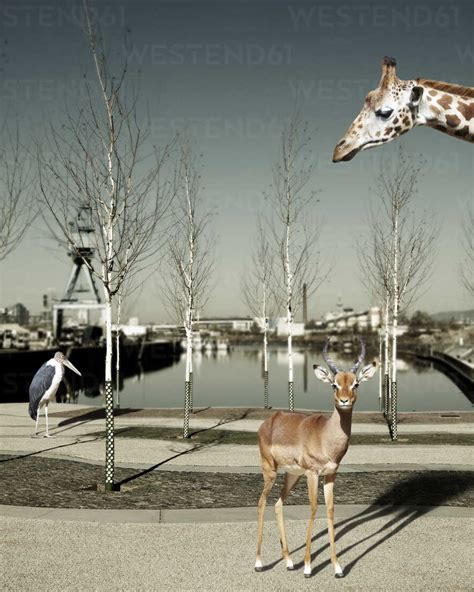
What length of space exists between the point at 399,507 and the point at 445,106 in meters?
7.18

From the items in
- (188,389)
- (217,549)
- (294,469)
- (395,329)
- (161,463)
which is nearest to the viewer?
(294,469)

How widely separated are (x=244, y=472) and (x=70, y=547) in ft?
19.5

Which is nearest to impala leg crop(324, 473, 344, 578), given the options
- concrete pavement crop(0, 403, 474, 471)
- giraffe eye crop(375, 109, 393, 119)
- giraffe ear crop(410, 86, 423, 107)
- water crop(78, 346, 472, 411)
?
giraffe eye crop(375, 109, 393, 119)

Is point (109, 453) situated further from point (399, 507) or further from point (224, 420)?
point (224, 420)

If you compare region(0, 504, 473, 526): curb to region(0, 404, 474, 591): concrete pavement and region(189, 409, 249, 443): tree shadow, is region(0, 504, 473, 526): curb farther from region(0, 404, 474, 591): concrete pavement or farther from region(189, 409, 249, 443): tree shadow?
region(189, 409, 249, 443): tree shadow

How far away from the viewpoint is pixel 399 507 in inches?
476

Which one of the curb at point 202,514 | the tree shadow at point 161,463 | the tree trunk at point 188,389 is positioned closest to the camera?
the curb at point 202,514

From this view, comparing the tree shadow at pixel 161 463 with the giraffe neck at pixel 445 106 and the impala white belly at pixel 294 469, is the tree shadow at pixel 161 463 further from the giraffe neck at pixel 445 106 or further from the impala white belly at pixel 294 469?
the giraffe neck at pixel 445 106

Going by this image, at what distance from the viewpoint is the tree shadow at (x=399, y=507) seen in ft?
32.2

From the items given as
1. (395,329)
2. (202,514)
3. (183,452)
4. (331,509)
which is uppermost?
(395,329)

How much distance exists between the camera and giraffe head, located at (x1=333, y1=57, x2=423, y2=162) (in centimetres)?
733

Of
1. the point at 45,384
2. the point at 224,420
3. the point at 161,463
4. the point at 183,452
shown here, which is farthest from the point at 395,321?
the point at 45,384

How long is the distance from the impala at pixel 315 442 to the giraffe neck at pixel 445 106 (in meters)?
2.57

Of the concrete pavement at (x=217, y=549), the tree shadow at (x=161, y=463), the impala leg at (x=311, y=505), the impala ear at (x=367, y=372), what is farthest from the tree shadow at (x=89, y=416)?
the impala ear at (x=367, y=372)
